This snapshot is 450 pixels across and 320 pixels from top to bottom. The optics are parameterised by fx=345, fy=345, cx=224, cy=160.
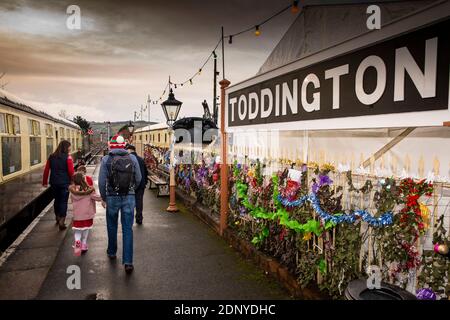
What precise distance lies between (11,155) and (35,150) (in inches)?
114

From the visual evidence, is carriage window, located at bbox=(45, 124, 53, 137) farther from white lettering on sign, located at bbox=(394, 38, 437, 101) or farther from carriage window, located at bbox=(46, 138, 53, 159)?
white lettering on sign, located at bbox=(394, 38, 437, 101)

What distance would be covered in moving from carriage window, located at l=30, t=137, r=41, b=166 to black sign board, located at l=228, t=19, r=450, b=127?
24.2 ft

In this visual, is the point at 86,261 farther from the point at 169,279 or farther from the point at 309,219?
the point at 309,219

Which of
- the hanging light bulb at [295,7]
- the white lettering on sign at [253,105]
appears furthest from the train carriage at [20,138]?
the hanging light bulb at [295,7]

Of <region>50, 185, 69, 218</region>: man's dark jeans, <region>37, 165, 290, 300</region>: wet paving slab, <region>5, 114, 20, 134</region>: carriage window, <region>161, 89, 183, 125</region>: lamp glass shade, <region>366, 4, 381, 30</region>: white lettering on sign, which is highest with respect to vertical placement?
<region>366, 4, 381, 30</region>: white lettering on sign

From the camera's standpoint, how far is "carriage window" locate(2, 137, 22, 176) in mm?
6182

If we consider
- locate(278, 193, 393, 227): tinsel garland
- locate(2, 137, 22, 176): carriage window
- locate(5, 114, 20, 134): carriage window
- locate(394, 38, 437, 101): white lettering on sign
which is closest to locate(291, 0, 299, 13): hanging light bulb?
locate(278, 193, 393, 227): tinsel garland

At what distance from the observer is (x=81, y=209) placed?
559 cm

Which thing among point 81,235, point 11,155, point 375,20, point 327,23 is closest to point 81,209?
point 81,235

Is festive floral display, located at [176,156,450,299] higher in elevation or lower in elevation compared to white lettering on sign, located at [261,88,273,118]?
lower

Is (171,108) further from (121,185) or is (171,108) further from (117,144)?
(121,185)

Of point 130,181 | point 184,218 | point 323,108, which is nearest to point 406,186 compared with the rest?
point 323,108

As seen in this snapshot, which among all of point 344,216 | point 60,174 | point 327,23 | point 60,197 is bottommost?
point 60,197

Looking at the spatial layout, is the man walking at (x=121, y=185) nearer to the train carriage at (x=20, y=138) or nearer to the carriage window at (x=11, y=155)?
the train carriage at (x=20, y=138)
